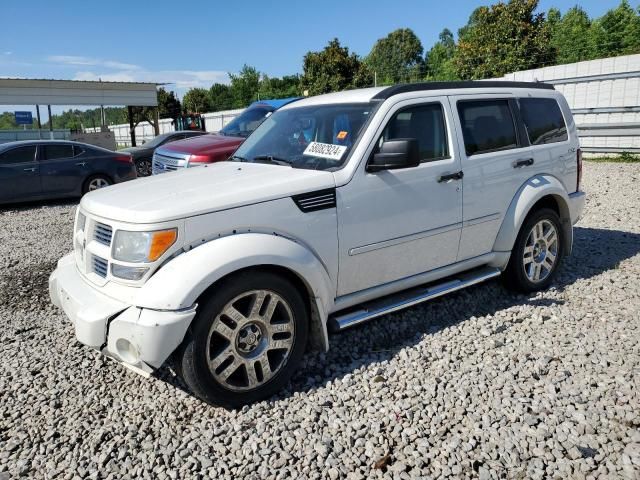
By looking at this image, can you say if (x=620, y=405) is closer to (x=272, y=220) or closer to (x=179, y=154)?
(x=272, y=220)

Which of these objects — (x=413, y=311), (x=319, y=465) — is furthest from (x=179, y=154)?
(x=319, y=465)

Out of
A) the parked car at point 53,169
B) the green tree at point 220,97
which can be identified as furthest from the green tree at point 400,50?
the parked car at point 53,169

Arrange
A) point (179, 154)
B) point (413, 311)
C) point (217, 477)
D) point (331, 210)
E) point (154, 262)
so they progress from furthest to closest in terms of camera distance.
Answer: point (179, 154), point (413, 311), point (331, 210), point (154, 262), point (217, 477)

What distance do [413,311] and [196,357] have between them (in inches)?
88.5

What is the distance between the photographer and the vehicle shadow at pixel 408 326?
3713 millimetres

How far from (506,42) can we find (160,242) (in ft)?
105

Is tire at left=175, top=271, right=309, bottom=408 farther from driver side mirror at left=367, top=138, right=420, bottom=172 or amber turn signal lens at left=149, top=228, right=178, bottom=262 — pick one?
driver side mirror at left=367, top=138, right=420, bottom=172

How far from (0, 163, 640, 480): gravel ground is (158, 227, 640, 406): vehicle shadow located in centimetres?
2

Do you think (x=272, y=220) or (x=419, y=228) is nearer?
(x=272, y=220)

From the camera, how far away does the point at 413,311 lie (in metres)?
4.63

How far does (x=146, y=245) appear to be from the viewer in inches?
118

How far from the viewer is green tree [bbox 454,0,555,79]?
93.4 ft

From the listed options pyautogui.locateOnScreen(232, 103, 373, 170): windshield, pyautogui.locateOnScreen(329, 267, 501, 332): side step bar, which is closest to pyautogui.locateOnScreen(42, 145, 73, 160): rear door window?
pyautogui.locateOnScreen(232, 103, 373, 170): windshield

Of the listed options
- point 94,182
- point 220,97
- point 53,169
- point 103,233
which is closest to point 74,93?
point 94,182
